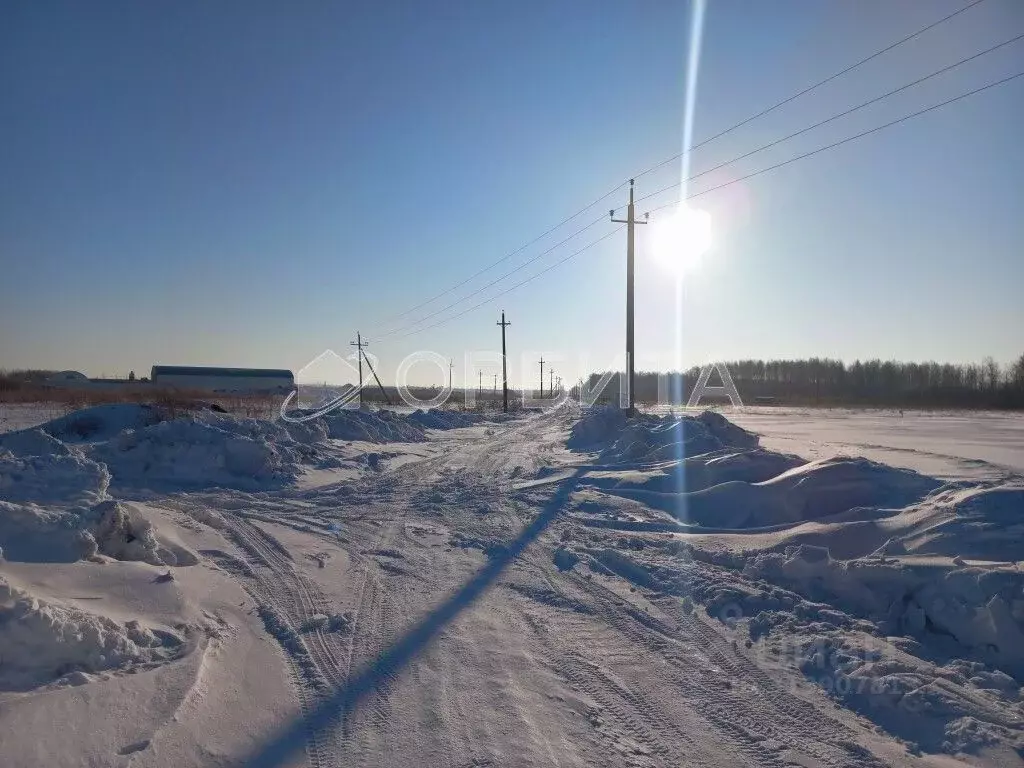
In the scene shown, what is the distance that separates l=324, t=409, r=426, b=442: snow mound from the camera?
23203 mm

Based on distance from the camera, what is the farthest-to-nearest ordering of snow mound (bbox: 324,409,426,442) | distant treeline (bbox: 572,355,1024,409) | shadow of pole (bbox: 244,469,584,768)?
distant treeline (bbox: 572,355,1024,409)
snow mound (bbox: 324,409,426,442)
shadow of pole (bbox: 244,469,584,768)

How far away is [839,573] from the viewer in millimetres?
5766

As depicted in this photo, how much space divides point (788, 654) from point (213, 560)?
576 cm

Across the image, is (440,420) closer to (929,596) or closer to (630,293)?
(630,293)

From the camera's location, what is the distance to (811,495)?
8.77 meters

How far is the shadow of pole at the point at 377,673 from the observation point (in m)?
3.23

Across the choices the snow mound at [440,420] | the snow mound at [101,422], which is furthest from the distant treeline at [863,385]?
the snow mound at [101,422]

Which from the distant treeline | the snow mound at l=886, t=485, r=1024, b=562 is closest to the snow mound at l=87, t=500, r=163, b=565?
the snow mound at l=886, t=485, r=1024, b=562

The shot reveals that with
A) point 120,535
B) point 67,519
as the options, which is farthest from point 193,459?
point 67,519

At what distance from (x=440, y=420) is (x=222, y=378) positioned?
55.5m

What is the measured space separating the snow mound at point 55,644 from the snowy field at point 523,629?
0.02m

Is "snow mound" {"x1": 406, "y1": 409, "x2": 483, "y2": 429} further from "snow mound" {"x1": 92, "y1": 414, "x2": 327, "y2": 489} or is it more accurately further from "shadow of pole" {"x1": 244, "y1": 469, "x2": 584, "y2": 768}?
"shadow of pole" {"x1": 244, "y1": 469, "x2": 584, "y2": 768}

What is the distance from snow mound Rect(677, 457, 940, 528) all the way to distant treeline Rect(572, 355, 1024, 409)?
49538 mm

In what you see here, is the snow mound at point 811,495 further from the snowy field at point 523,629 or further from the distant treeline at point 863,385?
the distant treeline at point 863,385
